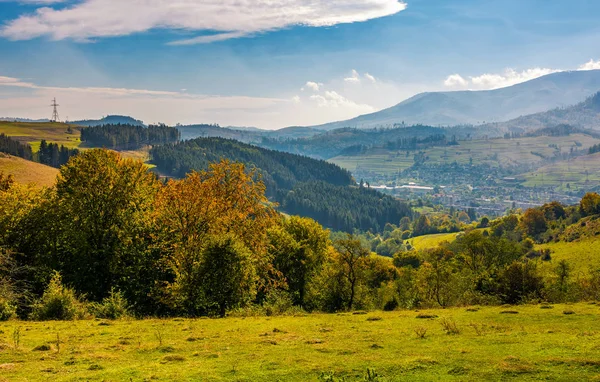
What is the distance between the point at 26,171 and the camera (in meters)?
151

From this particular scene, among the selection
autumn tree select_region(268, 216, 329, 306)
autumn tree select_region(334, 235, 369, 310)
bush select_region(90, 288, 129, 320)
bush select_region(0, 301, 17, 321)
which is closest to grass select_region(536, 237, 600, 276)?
autumn tree select_region(334, 235, 369, 310)

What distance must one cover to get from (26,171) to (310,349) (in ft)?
530

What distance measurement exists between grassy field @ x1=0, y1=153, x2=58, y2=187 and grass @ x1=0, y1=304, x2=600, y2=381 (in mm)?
132248

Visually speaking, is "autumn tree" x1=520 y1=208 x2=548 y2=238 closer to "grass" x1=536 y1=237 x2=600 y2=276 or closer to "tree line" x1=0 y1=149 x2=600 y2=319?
"grass" x1=536 y1=237 x2=600 y2=276

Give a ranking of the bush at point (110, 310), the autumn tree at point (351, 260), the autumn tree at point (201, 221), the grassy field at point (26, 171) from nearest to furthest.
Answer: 1. the bush at point (110, 310)
2. the autumn tree at point (201, 221)
3. the autumn tree at point (351, 260)
4. the grassy field at point (26, 171)

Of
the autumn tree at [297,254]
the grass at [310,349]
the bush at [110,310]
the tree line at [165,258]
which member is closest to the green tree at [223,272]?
the tree line at [165,258]

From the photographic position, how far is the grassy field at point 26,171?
462 ft

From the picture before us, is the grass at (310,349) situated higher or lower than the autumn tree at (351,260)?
higher

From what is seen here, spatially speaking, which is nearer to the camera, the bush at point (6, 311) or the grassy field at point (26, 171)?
the bush at point (6, 311)

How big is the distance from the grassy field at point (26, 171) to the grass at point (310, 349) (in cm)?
13225

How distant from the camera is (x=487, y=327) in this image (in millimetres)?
26703

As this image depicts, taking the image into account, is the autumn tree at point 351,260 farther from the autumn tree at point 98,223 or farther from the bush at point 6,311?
the bush at point 6,311

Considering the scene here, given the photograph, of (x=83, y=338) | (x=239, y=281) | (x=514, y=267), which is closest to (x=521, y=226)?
(x=514, y=267)

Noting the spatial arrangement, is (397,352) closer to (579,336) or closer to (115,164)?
(579,336)
